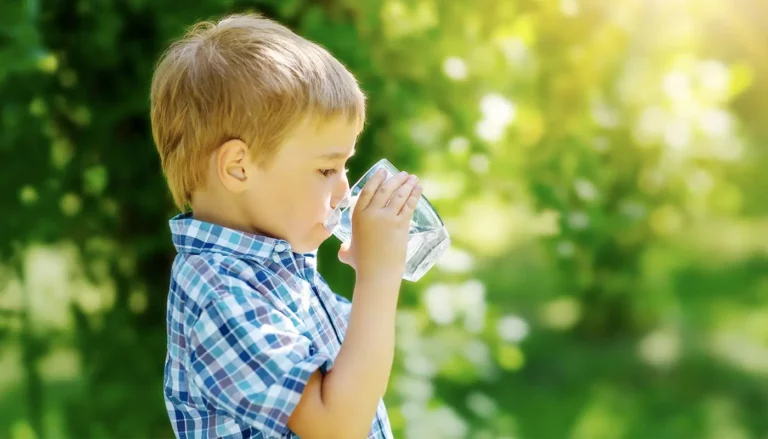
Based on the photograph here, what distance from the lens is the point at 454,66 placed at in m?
2.43

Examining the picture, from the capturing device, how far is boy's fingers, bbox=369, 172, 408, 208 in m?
1.35

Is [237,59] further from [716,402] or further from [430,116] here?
[716,402]

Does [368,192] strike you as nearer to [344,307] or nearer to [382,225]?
[382,225]

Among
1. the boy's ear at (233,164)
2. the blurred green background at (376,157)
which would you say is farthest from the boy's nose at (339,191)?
the blurred green background at (376,157)

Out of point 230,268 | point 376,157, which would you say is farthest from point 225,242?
point 376,157

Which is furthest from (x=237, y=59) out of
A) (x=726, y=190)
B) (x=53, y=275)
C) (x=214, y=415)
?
(x=726, y=190)

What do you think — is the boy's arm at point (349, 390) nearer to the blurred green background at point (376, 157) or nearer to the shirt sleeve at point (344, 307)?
the shirt sleeve at point (344, 307)

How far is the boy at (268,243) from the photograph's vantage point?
122 cm

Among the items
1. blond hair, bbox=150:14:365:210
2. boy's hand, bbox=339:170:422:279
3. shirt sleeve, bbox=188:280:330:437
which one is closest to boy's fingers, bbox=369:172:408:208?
boy's hand, bbox=339:170:422:279

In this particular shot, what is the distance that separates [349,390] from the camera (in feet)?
4.00

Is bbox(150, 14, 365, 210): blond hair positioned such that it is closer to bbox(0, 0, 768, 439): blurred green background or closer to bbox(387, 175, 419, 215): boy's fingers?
bbox(387, 175, 419, 215): boy's fingers

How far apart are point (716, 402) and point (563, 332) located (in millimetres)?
853

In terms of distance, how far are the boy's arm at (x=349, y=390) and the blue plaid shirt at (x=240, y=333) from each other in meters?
0.03

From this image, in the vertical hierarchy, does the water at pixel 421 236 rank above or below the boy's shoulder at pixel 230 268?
above
